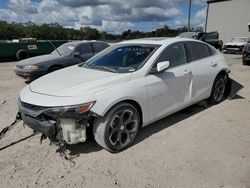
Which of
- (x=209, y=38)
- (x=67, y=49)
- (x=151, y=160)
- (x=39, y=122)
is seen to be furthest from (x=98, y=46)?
(x=209, y=38)

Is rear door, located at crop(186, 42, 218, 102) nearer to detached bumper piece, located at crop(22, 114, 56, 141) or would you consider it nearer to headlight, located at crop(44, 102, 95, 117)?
headlight, located at crop(44, 102, 95, 117)

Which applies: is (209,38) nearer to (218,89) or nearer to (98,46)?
(98,46)

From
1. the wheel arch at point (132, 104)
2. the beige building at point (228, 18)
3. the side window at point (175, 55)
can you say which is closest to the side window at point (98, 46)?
the side window at point (175, 55)

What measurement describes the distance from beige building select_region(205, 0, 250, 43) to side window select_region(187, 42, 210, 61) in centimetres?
2846

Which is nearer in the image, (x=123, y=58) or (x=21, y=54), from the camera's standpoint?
(x=123, y=58)

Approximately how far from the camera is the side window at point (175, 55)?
171 inches

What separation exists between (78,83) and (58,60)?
4888 millimetres

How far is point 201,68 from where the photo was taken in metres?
5.05

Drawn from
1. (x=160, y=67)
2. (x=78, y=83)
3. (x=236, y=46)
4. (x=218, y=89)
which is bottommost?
(x=236, y=46)

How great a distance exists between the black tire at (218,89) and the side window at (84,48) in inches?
191

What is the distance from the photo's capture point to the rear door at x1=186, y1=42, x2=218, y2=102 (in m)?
4.92

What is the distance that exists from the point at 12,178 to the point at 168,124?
2717 mm

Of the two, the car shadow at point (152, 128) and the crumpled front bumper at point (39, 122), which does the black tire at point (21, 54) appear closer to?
the car shadow at point (152, 128)

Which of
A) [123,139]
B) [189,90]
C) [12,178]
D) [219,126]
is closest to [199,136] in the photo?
[219,126]
